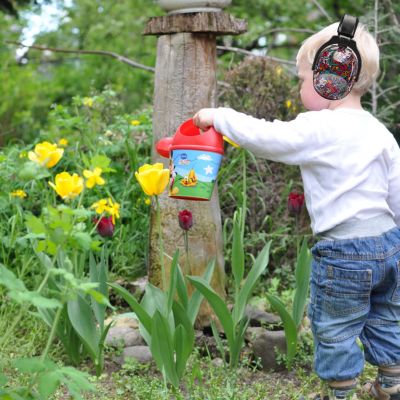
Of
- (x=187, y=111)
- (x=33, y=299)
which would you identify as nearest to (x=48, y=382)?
(x=33, y=299)

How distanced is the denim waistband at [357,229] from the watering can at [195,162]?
17.3 inches

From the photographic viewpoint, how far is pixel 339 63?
257cm

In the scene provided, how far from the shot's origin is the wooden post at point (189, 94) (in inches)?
134

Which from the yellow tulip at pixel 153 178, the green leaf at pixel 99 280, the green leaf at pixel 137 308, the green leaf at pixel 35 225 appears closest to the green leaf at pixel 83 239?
the green leaf at pixel 35 225

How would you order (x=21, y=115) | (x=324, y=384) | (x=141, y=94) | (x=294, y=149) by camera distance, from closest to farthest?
(x=294, y=149), (x=324, y=384), (x=21, y=115), (x=141, y=94)

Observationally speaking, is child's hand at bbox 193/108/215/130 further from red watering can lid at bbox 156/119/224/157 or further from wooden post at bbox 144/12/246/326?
wooden post at bbox 144/12/246/326

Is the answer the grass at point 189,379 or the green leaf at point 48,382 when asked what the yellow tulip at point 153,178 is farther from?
the green leaf at point 48,382

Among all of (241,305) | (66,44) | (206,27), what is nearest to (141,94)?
(66,44)

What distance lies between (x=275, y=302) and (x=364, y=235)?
20.7 inches

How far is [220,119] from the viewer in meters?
2.59

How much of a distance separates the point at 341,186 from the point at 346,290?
34 centimetres

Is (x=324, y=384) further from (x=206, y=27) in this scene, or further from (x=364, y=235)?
(x=206, y=27)

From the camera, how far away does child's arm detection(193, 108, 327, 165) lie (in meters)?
2.50

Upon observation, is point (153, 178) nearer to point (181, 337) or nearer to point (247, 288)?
point (181, 337)
